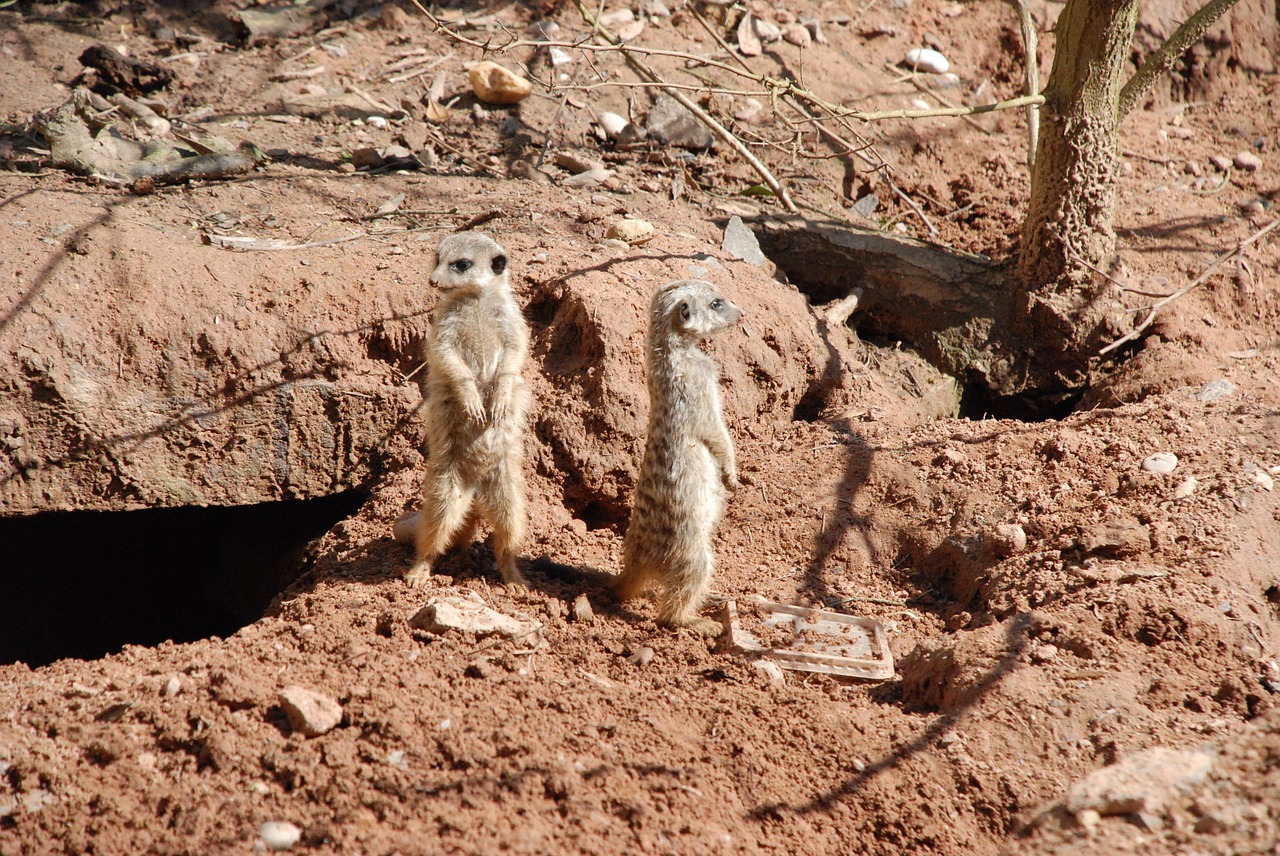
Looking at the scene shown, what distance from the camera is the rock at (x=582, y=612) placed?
3611 millimetres

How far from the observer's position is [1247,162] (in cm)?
650

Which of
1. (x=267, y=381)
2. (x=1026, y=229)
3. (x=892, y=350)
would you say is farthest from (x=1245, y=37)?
(x=267, y=381)

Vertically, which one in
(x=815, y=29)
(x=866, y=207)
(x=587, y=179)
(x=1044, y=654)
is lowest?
(x=1044, y=654)

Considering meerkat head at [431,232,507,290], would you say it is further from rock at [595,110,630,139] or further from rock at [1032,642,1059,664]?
rock at [595,110,630,139]

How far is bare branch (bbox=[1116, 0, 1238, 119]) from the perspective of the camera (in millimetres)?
4750

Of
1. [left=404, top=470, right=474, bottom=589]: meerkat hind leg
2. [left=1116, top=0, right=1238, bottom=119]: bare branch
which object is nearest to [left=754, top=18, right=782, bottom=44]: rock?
[left=1116, top=0, right=1238, bottom=119]: bare branch

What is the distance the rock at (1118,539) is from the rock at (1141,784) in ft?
3.82

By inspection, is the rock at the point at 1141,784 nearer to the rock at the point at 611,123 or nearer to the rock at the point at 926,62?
the rock at the point at 611,123

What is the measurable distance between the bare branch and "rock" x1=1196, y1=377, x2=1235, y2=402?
1695 mm

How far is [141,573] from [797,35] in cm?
607

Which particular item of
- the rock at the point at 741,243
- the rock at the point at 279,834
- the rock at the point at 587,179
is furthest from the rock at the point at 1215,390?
the rock at the point at 279,834

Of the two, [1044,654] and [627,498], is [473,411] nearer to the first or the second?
[627,498]

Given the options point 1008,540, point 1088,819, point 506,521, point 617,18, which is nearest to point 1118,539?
point 1008,540

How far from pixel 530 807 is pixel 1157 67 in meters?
4.99
